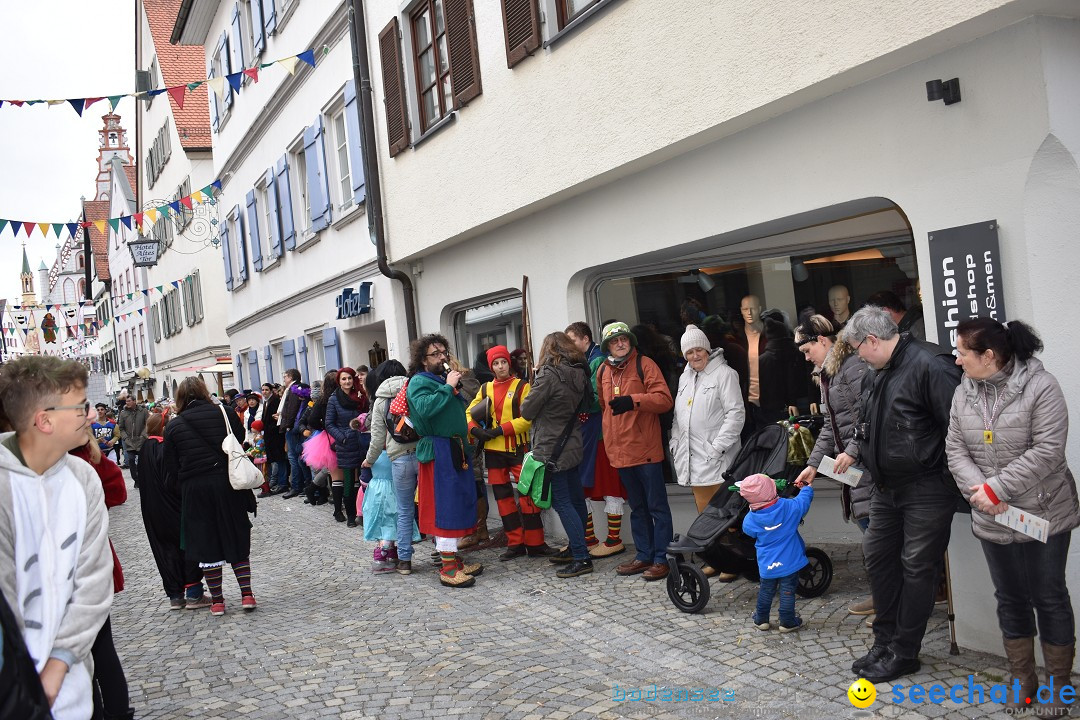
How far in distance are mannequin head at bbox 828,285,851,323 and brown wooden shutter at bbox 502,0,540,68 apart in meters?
3.32

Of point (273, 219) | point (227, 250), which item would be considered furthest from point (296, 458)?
point (227, 250)

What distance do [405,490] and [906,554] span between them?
4769 mm

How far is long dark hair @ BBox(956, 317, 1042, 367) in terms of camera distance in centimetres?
416

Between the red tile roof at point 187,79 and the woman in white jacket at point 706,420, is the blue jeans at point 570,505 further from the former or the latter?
the red tile roof at point 187,79

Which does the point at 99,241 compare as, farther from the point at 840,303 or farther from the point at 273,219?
the point at 840,303

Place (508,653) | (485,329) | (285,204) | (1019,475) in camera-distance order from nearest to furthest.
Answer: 1. (1019,475)
2. (508,653)
3. (485,329)
4. (285,204)

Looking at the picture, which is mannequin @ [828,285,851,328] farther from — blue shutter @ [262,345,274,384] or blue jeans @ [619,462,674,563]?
blue shutter @ [262,345,274,384]

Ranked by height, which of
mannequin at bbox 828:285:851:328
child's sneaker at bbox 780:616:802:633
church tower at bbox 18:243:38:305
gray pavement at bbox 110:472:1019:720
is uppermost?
church tower at bbox 18:243:38:305

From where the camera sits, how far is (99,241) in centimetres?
5581

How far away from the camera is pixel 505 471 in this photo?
8.53 metres

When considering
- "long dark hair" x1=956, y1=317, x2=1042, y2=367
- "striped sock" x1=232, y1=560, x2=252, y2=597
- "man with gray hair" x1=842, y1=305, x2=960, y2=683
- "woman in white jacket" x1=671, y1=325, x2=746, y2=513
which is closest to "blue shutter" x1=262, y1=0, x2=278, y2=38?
"striped sock" x1=232, y1=560, x2=252, y2=597

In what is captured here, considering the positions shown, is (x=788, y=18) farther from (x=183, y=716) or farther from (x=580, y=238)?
(x=183, y=716)

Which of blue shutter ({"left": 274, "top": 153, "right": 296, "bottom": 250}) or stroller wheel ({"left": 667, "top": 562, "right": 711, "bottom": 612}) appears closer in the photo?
stroller wheel ({"left": 667, "top": 562, "right": 711, "bottom": 612})

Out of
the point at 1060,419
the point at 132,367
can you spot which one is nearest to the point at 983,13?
the point at 1060,419
